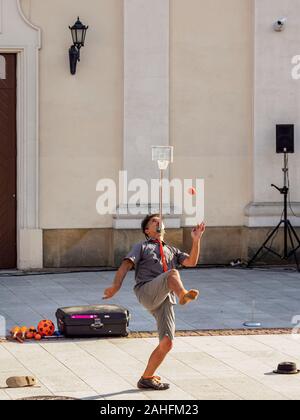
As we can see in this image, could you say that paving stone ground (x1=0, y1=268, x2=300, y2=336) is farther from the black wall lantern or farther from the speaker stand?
the black wall lantern

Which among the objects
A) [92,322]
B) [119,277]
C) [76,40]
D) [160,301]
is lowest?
[92,322]

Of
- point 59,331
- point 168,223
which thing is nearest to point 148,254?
point 59,331

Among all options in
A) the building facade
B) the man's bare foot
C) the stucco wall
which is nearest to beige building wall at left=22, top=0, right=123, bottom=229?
the building facade

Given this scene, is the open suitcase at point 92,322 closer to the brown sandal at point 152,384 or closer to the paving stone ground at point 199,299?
the paving stone ground at point 199,299

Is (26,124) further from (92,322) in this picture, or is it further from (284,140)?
(92,322)

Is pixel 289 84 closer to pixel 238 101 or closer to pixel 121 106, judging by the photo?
pixel 238 101

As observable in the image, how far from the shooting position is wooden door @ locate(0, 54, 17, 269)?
18906 mm

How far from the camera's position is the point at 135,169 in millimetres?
19203

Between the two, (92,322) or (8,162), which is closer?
(92,322)

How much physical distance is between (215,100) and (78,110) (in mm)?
2389

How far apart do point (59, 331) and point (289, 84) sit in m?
8.18

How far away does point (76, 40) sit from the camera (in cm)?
1867

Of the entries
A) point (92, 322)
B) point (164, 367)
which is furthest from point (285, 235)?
point (164, 367)

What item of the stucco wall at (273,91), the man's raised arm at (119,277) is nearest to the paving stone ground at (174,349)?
the man's raised arm at (119,277)
